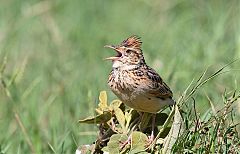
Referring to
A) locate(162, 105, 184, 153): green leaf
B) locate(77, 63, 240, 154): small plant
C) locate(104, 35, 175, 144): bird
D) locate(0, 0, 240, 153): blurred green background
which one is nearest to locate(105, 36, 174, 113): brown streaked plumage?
locate(104, 35, 175, 144): bird

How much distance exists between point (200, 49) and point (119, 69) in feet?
9.62

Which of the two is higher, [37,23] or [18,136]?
Answer: [37,23]

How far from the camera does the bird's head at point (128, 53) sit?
4.86m

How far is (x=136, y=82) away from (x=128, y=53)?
0.21 m

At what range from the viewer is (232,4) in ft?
29.8

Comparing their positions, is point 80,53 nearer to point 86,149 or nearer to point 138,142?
point 86,149

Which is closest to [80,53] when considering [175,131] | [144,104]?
[144,104]

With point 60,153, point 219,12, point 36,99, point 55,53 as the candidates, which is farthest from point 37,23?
point 60,153

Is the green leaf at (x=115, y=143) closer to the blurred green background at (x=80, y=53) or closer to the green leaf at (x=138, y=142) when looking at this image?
the green leaf at (x=138, y=142)

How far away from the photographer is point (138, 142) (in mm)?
4336

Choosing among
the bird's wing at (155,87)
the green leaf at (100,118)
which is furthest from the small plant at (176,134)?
the bird's wing at (155,87)

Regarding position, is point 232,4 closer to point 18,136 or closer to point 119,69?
point 18,136

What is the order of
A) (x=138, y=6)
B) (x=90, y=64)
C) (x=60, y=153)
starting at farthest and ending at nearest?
(x=138, y=6)
(x=90, y=64)
(x=60, y=153)

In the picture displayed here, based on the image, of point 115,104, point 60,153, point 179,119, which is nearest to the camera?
point 179,119
